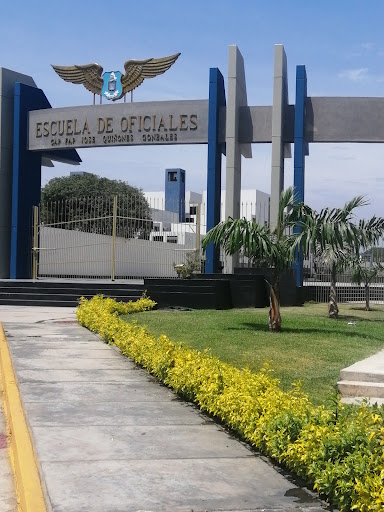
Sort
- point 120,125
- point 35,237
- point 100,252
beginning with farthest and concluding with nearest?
1. point 100,252
2. point 35,237
3. point 120,125

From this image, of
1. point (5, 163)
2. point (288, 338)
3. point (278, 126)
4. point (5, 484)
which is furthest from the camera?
point (5, 163)

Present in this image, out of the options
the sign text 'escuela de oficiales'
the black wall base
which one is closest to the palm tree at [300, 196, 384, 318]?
the black wall base

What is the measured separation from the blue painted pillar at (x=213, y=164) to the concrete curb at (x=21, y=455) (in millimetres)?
13058

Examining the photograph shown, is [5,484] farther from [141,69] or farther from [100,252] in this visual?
[100,252]

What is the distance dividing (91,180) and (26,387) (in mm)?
45813

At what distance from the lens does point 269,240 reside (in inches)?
512

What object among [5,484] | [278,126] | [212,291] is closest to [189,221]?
[278,126]

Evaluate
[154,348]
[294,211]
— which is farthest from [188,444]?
[294,211]

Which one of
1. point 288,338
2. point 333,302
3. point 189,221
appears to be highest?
point 189,221

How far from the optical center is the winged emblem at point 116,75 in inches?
902

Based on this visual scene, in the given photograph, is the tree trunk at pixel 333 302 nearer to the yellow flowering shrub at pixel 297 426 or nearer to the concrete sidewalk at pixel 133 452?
the concrete sidewalk at pixel 133 452

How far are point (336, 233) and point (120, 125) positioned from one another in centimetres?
1157

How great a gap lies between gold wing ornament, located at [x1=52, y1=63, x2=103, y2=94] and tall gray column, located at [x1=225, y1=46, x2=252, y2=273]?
5.29 m

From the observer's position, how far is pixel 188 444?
218 inches
